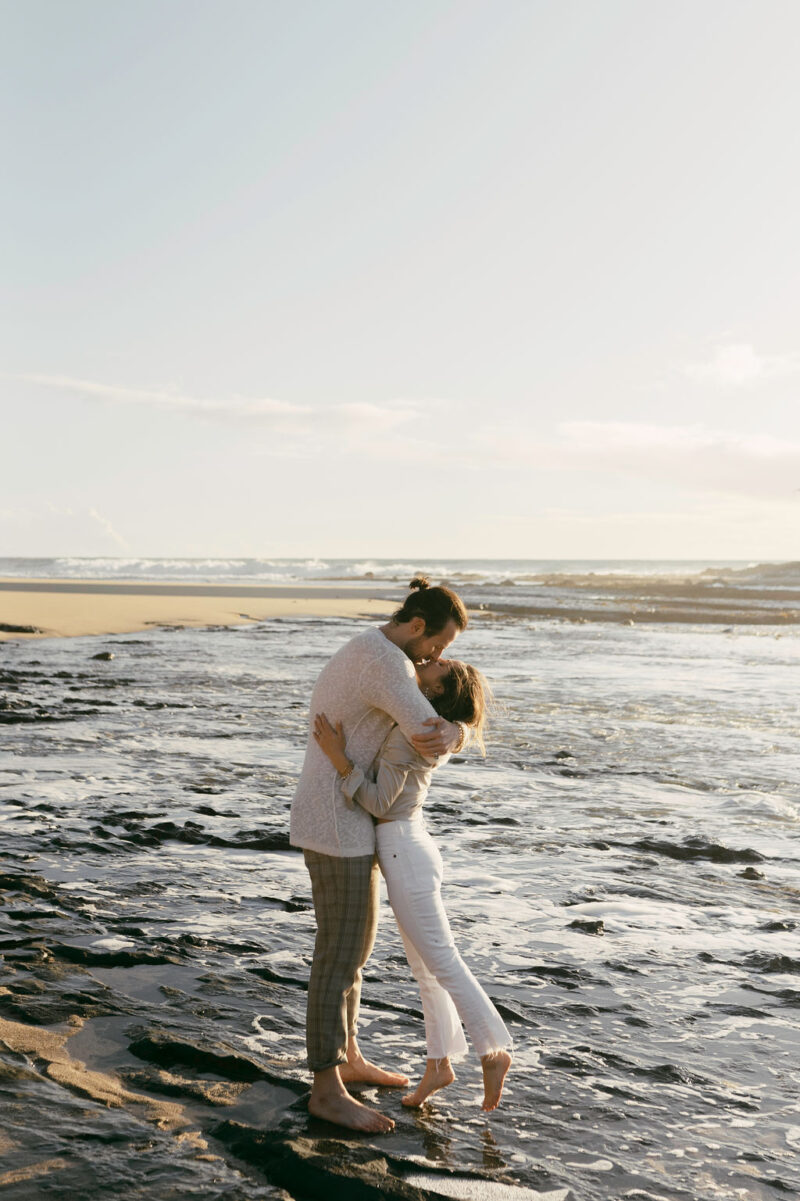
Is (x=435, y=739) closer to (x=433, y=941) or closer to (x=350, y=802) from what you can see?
(x=350, y=802)

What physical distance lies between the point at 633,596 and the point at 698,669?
34694 millimetres

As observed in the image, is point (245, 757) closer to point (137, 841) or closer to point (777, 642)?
point (137, 841)

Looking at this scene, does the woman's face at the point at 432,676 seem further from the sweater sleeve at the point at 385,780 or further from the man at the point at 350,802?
the sweater sleeve at the point at 385,780

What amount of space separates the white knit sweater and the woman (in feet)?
0.17

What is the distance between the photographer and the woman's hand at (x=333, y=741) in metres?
3.71

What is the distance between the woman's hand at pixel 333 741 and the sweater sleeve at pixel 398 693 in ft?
0.73

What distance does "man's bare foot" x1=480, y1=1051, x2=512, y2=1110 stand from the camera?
365 centimetres

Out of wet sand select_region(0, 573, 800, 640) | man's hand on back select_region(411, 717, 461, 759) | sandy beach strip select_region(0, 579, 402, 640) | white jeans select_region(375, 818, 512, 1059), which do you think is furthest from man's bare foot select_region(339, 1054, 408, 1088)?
sandy beach strip select_region(0, 579, 402, 640)

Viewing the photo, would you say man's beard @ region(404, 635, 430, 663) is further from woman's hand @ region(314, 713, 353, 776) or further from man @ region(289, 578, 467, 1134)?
woman's hand @ region(314, 713, 353, 776)

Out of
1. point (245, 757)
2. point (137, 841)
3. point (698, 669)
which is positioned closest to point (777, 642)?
point (698, 669)

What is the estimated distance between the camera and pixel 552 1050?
4238mm

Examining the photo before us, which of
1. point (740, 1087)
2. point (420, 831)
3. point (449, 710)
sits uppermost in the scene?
point (449, 710)

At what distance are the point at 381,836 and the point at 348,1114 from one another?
0.97m

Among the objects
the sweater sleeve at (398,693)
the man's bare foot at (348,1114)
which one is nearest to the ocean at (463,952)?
the man's bare foot at (348,1114)
